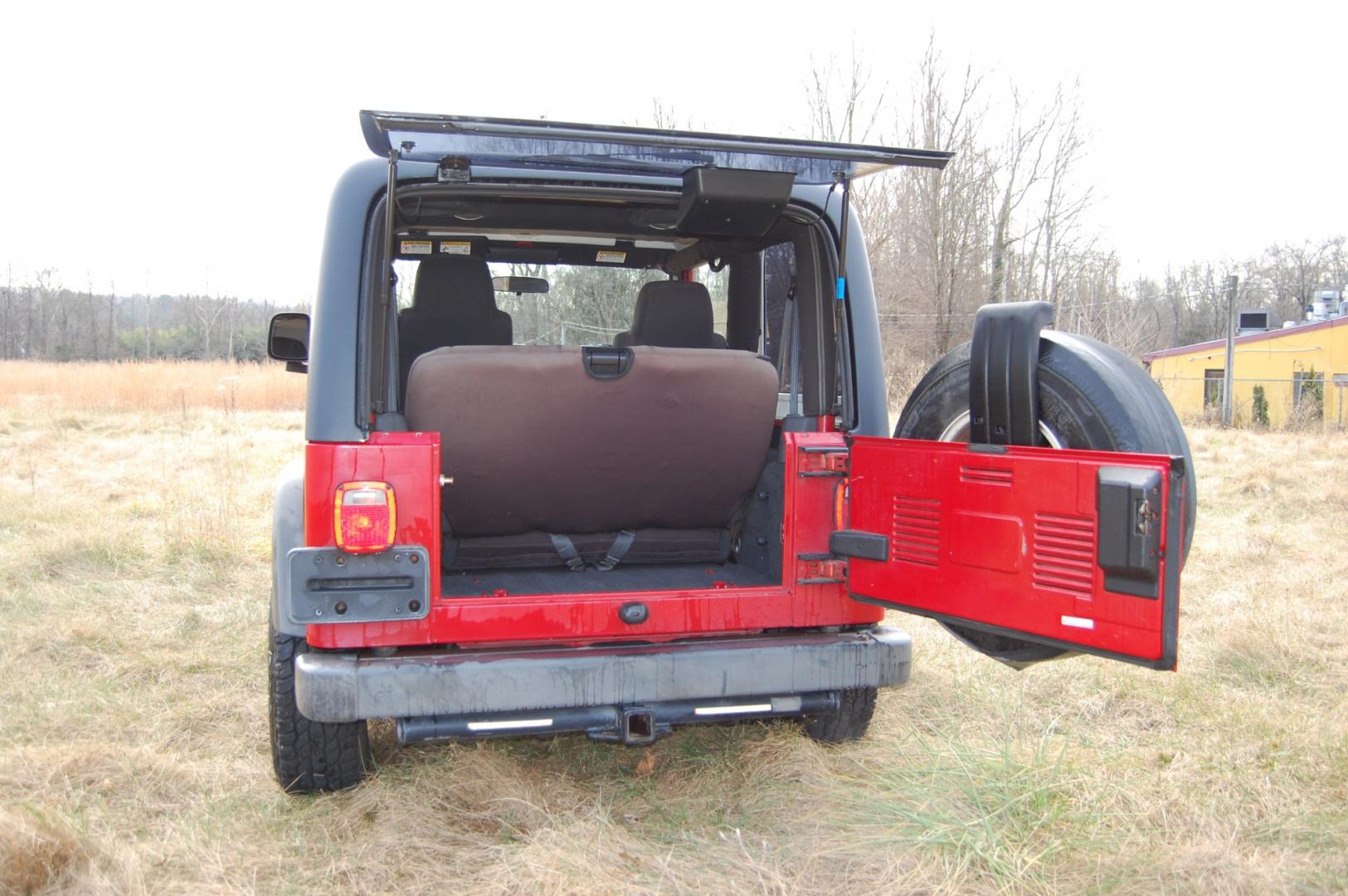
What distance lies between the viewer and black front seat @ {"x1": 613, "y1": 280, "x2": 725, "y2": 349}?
13.6ft

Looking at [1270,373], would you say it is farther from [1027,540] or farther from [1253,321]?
[1027,540]

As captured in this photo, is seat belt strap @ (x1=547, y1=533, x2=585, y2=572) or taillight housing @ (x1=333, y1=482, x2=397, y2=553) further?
seat belt strap @ (x1=547, y1=533, x2=585, y2=572)

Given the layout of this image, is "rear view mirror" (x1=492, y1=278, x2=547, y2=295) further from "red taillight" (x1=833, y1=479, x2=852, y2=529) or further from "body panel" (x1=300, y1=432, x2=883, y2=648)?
"red taillight" (x1=833, y1=479, x2=852, y2=529)

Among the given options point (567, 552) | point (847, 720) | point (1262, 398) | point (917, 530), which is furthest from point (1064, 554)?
point (1262, 398)

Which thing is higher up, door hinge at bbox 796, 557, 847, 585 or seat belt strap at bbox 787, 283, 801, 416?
seat belt strap at bbox 787, 283, 801, 416

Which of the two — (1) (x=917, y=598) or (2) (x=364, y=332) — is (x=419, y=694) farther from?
(1) (x=917, y=598)

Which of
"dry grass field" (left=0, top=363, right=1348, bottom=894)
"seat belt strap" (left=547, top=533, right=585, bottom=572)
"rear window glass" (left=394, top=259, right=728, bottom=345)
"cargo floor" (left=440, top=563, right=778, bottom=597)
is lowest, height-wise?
"dry grass field" (left=0, top=363, right=1348, bottom=894)

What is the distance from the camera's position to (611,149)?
2.85m

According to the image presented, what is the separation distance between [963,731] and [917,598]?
1244mm

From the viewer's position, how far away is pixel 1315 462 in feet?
46.9

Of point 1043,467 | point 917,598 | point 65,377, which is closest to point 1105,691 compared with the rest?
point 917,598

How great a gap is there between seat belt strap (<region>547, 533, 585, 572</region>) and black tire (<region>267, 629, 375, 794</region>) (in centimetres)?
91

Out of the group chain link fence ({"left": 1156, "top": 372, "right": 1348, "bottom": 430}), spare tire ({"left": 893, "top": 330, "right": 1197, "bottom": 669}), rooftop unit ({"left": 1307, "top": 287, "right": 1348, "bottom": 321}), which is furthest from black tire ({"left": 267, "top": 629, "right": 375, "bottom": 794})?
rooftop unit ({"left": 1307, "top": 287, "right": 1348, "bottom": 321})

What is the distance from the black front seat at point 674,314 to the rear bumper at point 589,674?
4.53 feet
